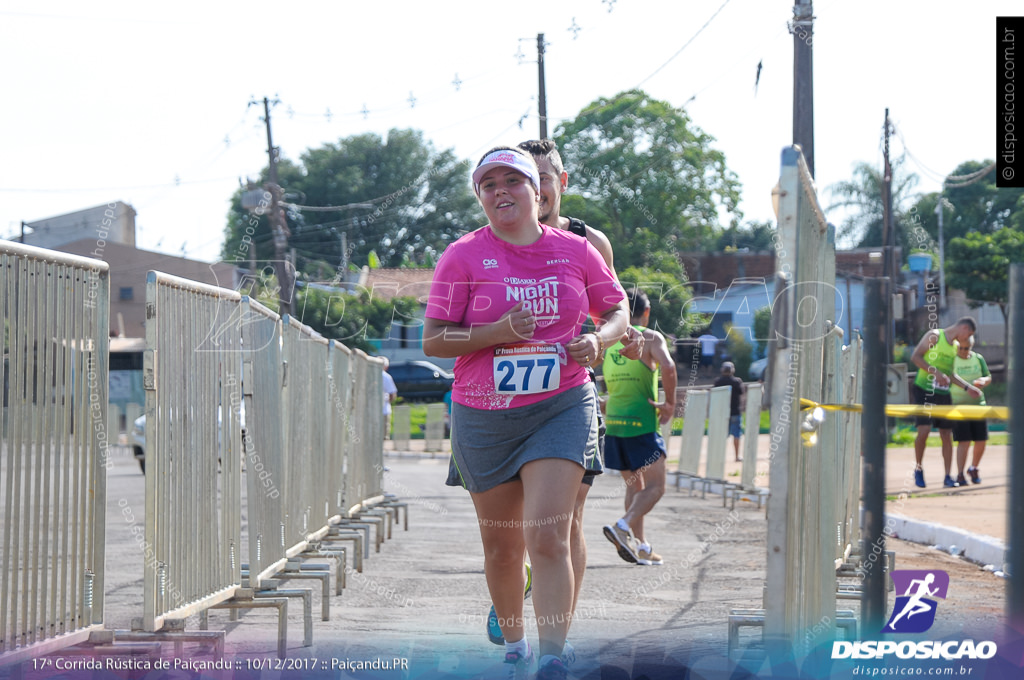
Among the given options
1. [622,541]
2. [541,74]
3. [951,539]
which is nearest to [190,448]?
[622,541]

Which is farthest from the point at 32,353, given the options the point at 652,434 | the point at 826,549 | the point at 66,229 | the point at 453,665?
the point at 66,229

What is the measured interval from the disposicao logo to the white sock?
3.75ft

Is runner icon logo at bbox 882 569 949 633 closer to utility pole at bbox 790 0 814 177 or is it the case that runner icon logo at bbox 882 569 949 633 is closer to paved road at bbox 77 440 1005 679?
paved road at bbox 77 440 1005 679

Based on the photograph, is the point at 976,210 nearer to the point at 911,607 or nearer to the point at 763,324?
the point at 763,324

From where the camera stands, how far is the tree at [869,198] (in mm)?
53031

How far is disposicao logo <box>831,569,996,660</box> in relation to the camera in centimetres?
348

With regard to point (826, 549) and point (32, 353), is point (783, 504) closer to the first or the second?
point (826, 549)

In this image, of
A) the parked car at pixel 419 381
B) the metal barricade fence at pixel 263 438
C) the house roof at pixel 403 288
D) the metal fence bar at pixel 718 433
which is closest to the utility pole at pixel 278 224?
the house roof at pixel 403 288

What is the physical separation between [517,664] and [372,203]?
75.5 meters

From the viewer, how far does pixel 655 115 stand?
48469 mm

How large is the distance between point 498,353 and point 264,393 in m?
2.06

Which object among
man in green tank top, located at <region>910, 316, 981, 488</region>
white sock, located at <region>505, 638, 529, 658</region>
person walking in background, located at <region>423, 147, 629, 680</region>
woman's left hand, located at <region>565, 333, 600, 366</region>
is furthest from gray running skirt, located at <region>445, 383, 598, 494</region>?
man in green tank top, located at <region>910, 316, 981, 488</region>

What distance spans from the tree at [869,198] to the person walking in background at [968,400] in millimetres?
38284

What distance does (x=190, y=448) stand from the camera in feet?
15.6
